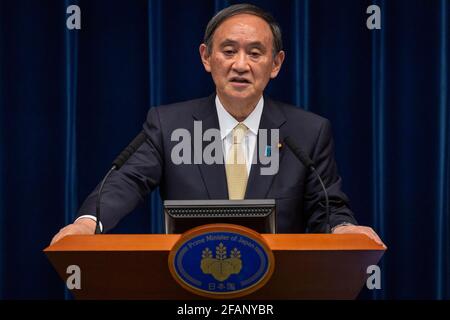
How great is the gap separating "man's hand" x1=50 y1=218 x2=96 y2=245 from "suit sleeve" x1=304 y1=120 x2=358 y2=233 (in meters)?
0.68

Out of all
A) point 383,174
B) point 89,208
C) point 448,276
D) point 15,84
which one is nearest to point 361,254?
point 89,208

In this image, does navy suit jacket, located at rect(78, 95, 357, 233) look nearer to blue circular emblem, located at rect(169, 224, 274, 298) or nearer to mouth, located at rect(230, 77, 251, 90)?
mouth, located at rect(230, 77, 251, 90)

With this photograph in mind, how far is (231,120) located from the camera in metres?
1.83

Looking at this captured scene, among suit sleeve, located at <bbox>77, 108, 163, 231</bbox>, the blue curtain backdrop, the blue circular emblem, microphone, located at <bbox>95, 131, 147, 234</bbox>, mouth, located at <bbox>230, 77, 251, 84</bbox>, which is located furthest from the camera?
the blue curtain backdrop

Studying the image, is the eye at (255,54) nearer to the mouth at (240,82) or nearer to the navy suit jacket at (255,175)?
the mouth at (240,82)

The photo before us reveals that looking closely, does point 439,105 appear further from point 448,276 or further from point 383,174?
point 448,276

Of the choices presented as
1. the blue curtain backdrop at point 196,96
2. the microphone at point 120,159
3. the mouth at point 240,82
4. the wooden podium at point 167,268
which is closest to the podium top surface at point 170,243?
the wooden podium at point 167,268

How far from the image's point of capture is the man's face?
5.69ft

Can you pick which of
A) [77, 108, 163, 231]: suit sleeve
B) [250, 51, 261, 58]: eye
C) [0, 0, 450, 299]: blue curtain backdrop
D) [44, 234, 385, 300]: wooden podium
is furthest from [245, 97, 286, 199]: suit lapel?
[44, 234, 385, 300]: wooden podium

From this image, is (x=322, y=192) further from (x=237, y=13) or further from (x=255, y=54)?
(x=237, y=13)

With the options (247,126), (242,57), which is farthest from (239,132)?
(242,57)

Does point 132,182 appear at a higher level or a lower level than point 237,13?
lower

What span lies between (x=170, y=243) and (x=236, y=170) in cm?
84

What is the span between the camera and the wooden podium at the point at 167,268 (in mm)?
896
